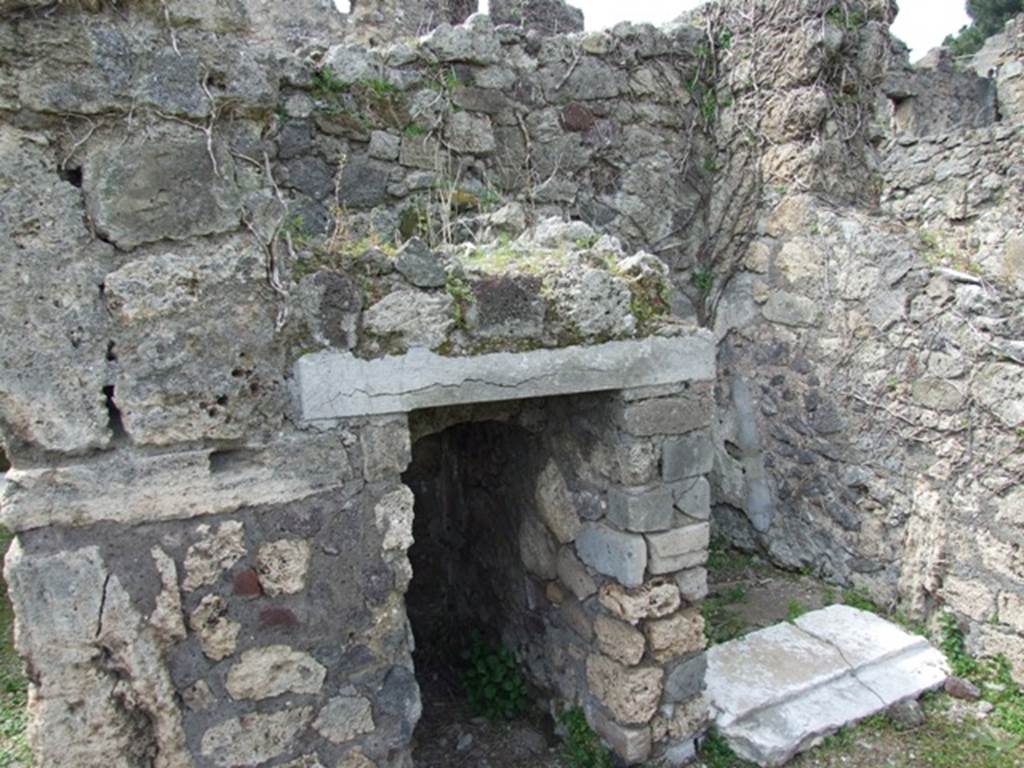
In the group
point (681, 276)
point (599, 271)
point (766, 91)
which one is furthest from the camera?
point (681, 276)

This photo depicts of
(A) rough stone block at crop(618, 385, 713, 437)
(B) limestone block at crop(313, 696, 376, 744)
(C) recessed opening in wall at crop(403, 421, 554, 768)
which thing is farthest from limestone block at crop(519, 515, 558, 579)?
(B) limestone block at crop(313, 696, 376, 744)

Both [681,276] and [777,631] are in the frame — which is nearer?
[777,631]

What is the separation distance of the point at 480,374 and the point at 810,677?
7.93ft

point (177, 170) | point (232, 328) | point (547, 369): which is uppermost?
point (177, 170)

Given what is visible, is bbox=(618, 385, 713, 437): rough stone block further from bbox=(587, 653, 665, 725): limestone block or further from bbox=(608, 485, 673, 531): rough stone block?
bbox=(587, 653, 665, 725): limestone block

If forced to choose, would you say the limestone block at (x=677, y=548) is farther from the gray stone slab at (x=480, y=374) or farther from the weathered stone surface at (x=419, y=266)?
the weathered stone surface at (x=419, y=266)

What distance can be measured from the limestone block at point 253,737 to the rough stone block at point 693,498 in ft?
5.09

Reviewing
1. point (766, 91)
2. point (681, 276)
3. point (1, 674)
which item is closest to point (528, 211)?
point (681, 276)

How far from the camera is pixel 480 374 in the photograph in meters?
2.47

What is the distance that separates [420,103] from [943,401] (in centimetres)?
328

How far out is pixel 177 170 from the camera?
206 cm

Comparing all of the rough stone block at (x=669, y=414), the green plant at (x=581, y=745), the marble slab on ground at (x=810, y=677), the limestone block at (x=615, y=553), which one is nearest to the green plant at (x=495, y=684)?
the green plant at (x=581, y=745)

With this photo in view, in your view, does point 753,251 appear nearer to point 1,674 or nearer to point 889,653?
point 889,653

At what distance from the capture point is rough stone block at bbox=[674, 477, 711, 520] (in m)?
2.99
